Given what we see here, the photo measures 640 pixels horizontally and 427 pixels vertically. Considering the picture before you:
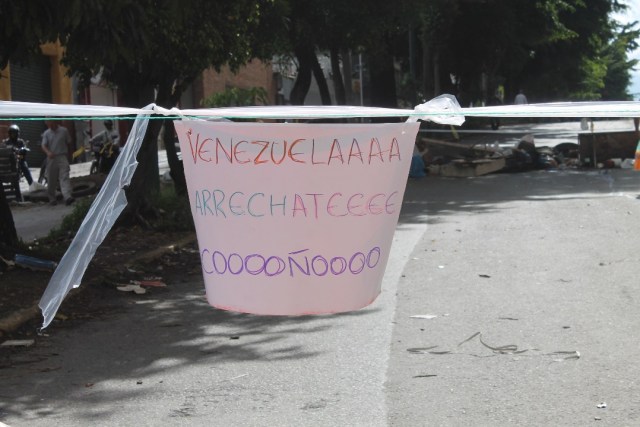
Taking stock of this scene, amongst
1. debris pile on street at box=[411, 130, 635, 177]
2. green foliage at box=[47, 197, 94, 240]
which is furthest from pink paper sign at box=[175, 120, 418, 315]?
debris pile on street at box=[411, 130, 635, 177]

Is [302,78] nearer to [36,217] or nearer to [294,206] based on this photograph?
[36,217]

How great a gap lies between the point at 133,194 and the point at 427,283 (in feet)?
17.0

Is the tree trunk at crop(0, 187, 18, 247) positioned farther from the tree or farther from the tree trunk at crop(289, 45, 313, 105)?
the tree trunk at crop(289, 45, 313, 105)

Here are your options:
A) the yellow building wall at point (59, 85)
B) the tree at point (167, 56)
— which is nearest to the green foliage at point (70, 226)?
the tree at point (167, 56)

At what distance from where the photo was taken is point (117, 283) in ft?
32.1

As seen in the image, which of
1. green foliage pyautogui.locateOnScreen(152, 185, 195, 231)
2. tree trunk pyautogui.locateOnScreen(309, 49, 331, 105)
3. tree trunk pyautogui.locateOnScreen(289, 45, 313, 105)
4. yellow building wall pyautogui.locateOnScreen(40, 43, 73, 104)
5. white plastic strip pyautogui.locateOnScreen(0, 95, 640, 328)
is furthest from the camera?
yellow building wall pyautogui.locateOnScreen(40, 43, 73, 104)

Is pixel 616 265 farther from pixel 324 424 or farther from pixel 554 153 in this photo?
pixel 554 153

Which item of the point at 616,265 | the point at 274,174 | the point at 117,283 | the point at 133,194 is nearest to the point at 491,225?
the point at 616,265

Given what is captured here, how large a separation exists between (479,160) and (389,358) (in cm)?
1775

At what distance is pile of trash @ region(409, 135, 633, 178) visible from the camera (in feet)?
77.8

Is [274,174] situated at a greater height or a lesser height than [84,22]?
lesser

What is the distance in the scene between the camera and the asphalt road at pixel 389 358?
218 inches

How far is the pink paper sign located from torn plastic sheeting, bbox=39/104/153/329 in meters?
0.55

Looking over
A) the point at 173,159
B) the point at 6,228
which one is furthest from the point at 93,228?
the point at 173,159
